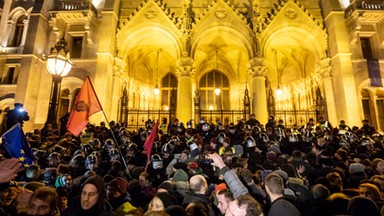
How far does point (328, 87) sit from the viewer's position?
18.6 meters

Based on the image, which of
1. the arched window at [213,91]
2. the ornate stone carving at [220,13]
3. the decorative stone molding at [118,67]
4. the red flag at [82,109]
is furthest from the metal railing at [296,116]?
the red flag at [82,109]

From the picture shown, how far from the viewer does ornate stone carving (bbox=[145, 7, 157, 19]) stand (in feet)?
64.5

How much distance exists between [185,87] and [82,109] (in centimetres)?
1115

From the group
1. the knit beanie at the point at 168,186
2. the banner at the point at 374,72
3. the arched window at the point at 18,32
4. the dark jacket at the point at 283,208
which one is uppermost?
the arched window at the point at 18,32

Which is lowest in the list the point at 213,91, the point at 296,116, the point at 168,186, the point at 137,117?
the point at 168,186

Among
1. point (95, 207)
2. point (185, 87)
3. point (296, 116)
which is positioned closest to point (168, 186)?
point (95, 207)

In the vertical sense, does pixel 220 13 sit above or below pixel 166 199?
above

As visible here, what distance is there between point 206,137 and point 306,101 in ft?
47.2

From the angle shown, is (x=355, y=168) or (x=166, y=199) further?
(x=355, y=168)

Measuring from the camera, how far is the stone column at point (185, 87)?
711 inches

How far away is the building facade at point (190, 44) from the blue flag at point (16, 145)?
1077 cm

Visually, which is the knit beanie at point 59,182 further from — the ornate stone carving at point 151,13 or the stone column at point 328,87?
the stone column at point 328,87

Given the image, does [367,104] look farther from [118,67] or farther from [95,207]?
[95,207]

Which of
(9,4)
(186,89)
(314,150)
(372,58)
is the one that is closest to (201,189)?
(314,150)
